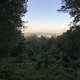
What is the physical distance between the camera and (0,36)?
927 inches

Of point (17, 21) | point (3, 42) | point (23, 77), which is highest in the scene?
point (17, 21)

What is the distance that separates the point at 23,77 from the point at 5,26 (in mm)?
6395

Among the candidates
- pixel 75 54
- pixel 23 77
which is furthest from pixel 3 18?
pixel 75 54

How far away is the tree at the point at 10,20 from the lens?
75.0 feet

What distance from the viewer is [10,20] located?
941 inches

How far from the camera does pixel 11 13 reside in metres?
23.7

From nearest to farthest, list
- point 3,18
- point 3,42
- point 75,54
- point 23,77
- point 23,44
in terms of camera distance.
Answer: point 23,77 → point 3,18 → point 3,42 → point 75,54 → point 23,44

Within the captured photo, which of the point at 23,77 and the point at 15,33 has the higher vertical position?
the point at 15,33

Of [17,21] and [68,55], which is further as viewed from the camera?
[68,55]

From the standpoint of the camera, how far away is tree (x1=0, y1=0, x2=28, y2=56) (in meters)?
22.9

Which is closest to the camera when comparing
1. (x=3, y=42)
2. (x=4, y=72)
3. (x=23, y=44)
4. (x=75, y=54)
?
(x=4, y=72)

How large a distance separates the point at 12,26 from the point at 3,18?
1251 millimetres

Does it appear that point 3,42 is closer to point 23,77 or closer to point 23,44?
point 23,77

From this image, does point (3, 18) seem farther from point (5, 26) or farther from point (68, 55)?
point (68, 55)
